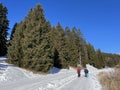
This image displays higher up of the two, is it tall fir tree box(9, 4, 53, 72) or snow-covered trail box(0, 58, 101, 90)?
tall fir tree box(9, 4, 53, 72)

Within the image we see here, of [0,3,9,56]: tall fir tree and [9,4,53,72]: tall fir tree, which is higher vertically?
[0,3,9,56]: tall fir tree

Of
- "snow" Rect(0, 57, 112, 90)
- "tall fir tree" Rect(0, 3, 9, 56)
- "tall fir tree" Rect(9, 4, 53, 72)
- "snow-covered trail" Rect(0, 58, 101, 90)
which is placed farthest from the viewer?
"tall fir tree" Rect(0, 3, 9, 56)

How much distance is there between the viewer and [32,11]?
145 feet

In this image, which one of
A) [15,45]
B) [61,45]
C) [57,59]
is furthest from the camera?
[61,45]

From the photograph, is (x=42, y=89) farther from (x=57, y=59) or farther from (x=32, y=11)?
(x=57, y=59)

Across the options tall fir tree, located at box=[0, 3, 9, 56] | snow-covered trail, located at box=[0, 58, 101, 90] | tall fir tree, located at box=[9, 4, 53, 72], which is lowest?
snow-covered trail, located at box=[0, 58, 101, 90]

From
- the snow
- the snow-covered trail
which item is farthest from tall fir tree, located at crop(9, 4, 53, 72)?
the snow-covered trail

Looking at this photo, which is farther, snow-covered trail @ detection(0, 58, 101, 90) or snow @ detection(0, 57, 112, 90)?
snow @ detection(0, 57, 112, 90)

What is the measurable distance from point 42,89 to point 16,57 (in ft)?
98.3

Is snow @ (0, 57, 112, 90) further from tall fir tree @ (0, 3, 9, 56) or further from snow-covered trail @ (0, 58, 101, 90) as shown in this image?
tall fir tree @ (0, 3, 9, 56)

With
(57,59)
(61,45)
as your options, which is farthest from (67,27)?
(57,59)

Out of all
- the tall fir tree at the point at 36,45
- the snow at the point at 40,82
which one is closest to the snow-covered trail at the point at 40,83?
the snow at the point at 40,82

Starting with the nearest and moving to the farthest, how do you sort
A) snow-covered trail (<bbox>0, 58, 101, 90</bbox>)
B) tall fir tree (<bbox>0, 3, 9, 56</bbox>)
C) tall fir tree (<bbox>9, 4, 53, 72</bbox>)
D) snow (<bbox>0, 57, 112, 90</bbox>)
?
snow-covered trail (<bbox>0, 58, 101, 90</bbox>) < snow (<bbox>0, 57, 112, 90</bbox>) < tall fir tree (<bbox>9, 4, 53, 72</bbox>) < tall fir tree (<bbox>0, 3, 9, 56</bbox>)

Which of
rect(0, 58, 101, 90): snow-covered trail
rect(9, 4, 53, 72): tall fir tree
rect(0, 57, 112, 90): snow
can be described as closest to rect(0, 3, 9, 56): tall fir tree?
rect(9, 4, 53, 72): tall fir tree
